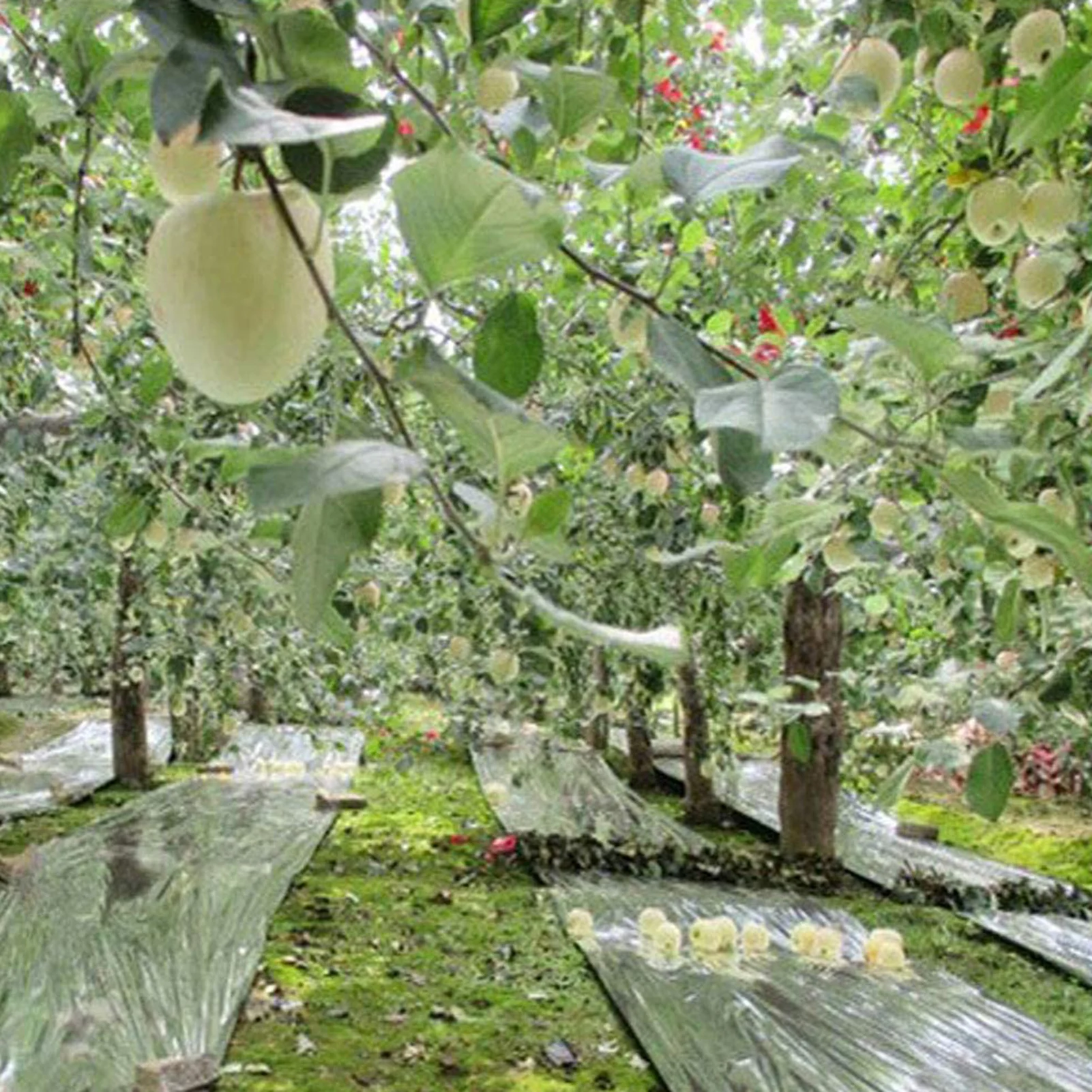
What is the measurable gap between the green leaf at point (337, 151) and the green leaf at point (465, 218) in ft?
0.08

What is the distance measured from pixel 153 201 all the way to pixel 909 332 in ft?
1.66

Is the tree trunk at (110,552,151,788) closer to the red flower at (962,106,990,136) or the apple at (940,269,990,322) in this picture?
the red flower at (962,106,990,136)

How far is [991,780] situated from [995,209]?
0.43m

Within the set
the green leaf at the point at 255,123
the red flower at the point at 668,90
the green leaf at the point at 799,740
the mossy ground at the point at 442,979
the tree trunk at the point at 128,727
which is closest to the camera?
the green leaf at the point at 255,123

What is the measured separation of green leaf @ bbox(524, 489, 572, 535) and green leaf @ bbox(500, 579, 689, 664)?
0.24ft

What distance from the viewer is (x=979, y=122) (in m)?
1.25

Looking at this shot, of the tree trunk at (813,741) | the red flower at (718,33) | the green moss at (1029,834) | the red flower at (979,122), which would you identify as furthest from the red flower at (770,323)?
the green moss at (1029,834)

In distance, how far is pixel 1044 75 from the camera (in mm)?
544

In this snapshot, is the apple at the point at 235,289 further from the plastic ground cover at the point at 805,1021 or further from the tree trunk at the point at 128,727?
the tree trunk at the point at 128,727

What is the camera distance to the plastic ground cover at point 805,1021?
2.52 m

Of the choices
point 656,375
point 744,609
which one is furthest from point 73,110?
point 744,609

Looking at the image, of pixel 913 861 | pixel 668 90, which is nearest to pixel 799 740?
pixel 668 90

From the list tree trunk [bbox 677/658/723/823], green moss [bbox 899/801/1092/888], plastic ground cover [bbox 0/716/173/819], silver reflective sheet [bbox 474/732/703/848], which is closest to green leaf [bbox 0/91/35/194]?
silver reflective sheet [bbox 474/732/703/848]

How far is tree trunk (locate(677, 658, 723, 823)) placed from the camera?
5.15 metres
